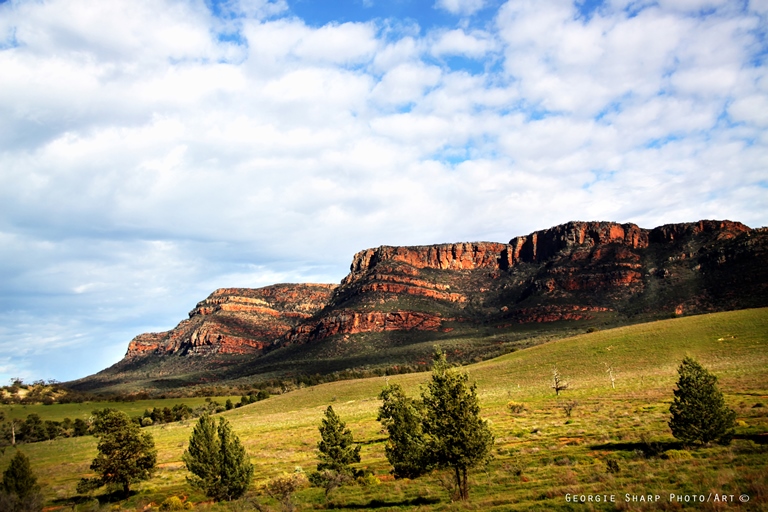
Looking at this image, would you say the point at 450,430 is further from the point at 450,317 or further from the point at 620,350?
the point at 450,317

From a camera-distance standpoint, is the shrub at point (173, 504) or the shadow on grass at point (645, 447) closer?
the shadow on grass at point (645, 447)

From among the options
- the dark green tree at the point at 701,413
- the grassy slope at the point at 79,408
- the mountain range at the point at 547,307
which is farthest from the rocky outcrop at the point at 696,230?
the grassy slope at the point at 79,408

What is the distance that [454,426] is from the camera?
18.2 metres

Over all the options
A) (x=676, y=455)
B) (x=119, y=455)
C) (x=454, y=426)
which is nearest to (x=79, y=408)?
(x=119, y=455)

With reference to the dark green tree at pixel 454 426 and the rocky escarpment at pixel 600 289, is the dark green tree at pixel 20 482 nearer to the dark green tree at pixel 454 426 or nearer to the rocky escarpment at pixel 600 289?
the dark green tree at pixel 454 426

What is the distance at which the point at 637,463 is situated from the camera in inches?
795

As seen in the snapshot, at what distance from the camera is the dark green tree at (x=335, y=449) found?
26312 mm

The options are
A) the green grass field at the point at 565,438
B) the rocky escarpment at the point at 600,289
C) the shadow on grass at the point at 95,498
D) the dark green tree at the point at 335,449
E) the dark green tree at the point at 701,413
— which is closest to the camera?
the green grass field at the point at 565,438

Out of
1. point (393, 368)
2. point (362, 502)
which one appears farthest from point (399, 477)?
point (393, 368)

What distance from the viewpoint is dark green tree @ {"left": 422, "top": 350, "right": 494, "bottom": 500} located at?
1786 centimetres

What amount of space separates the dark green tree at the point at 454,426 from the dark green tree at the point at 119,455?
80.0ft

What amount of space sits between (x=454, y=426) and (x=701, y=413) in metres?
13.9

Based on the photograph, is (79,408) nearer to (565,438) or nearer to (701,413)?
(565,438)

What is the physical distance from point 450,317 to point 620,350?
108587mm
